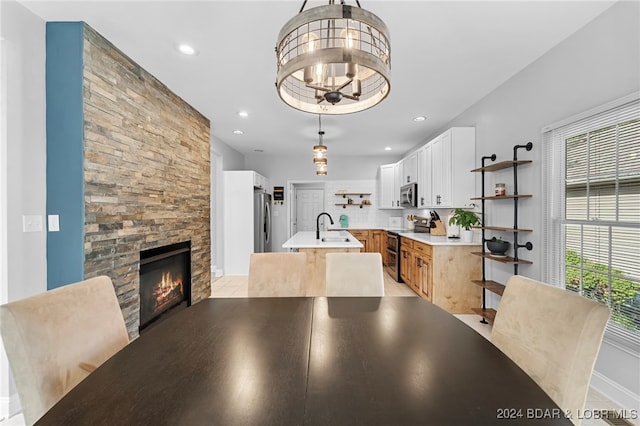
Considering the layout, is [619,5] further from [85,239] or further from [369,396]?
[85,239]

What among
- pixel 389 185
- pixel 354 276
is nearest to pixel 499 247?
pixel 354 276

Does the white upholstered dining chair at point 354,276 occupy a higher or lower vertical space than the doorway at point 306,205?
lower

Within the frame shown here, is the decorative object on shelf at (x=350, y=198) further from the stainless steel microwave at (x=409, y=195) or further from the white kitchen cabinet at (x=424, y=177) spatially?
the white kitchen cabinet at (x=424, y=177)

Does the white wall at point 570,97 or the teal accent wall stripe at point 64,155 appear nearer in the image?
the white wall at point 570,97

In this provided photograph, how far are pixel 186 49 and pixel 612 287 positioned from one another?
3.69 metres

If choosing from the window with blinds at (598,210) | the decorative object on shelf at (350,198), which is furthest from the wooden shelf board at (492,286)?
the decorative object on shelf at (350,198)

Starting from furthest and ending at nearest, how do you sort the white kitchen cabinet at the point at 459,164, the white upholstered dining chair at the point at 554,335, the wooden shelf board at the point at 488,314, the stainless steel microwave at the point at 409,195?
the stainless steel microwave at the point at 409,195
the white kitchen cabinet at the point at 459,164
the wooden shelf board at the point at 488,314
the white upholstered dining chair at the point at 554,335

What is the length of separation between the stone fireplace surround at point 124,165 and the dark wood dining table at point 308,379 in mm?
1362

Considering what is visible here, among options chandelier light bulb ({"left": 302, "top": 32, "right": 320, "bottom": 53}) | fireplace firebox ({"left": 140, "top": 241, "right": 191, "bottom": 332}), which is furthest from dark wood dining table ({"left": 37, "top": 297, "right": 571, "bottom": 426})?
fireplace firebox ({"left": 140, "top": 241, "right": 191, "bottom": 332})

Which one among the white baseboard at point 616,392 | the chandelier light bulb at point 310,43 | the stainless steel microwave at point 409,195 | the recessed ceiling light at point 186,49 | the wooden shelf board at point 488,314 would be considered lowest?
the white baseboard at point 616,392

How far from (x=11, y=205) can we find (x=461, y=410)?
261 centimetres

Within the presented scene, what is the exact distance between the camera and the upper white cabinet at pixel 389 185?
6.46m

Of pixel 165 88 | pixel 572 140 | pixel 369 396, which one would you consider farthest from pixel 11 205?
pixel 572 140

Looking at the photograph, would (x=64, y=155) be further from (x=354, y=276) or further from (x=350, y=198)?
(x=350, y=198)
